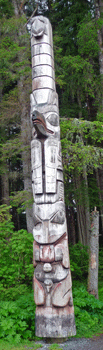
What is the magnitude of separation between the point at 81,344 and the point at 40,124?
3.68 metres

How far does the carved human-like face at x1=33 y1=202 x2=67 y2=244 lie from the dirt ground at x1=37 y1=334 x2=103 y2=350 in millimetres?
1627

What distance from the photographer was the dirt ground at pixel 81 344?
4643 millimetres

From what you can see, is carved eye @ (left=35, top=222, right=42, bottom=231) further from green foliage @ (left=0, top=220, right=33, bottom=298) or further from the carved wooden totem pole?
green foliage @ (left=0, top=220, right=33, bottom=298)

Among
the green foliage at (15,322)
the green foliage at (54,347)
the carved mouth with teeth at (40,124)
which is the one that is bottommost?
the green foliage at (54,347)

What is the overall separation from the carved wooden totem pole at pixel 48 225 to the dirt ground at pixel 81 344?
282 mm

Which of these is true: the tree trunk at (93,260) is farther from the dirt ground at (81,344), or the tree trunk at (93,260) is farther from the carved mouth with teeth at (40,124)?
the carved mouth with teeth at (40,124)

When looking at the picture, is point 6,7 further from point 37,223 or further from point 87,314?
point 87,314

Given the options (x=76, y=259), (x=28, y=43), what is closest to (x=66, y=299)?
(x=76, y=259)

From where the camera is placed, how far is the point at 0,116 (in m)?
10.9

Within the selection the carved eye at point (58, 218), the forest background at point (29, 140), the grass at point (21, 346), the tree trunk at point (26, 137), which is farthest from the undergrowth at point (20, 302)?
the tree trunk at point (26, 137)

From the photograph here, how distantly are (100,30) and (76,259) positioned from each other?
904 cm

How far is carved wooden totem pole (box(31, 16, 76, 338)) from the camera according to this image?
15.0ft

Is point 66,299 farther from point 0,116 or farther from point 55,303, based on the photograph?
point 0,116

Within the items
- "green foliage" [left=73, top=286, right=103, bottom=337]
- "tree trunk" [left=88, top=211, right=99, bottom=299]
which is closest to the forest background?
"green foliage" [left=73, top=286, right=103, bottom=337]
